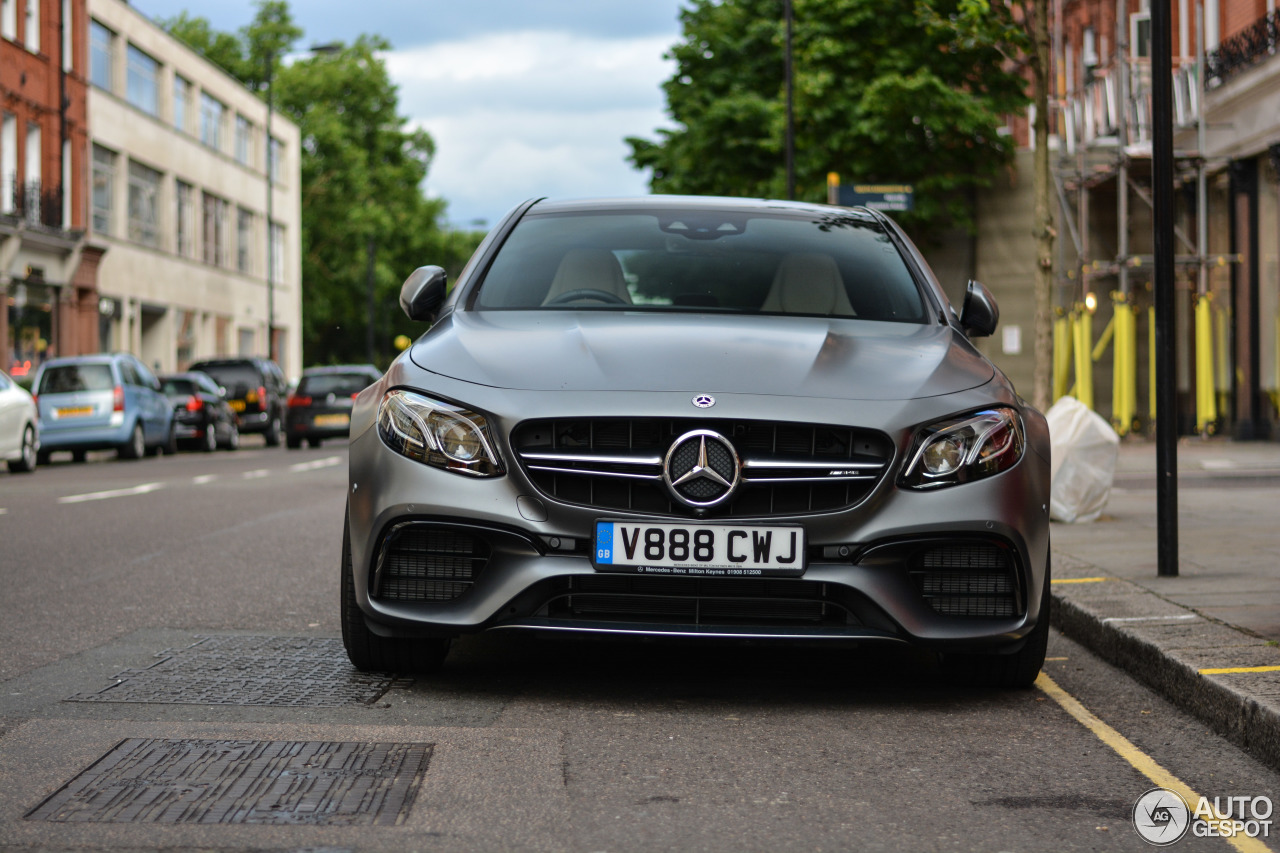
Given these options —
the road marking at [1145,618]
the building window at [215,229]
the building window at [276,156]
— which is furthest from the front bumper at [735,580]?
the building window at [276,156]

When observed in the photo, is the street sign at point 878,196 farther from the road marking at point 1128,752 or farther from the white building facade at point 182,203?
the white building facade at point 182,203

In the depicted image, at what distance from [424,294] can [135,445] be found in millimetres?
21440

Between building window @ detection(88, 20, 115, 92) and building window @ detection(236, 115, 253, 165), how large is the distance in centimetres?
1417

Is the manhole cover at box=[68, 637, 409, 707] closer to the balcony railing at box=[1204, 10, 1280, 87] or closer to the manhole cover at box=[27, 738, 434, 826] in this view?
the manhole cover at box=[27, 738, 434, 826]

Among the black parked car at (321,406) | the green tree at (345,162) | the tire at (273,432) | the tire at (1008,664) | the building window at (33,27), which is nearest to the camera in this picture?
the tire at (1008,664)

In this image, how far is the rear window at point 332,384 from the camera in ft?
104

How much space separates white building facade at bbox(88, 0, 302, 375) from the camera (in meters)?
45.6

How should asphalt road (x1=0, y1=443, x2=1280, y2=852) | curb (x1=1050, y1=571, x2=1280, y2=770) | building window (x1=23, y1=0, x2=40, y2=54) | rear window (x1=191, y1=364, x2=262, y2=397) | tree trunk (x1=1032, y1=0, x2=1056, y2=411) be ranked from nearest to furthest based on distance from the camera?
1. asphalt road (x1=0, y1=443, x2=1280, y2=852)
2. curb (x1=1050, y1=571, x2=1280, y2=770)
3. tree trunk (x1=1032, y1=0, x2=1056, y2=411)
4. rear window (x1=191, y1=364, x2=262, y2=397)
5. building window (x1=23, y1=0, x2=40, y2=54)

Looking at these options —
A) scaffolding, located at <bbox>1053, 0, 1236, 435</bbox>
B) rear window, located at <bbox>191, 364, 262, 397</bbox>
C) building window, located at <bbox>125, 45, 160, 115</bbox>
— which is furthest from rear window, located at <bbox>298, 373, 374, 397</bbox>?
building window, located at <bbox>125, 45, 160, 115</bbox>

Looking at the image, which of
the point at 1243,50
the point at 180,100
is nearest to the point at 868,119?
the point at 1243,50

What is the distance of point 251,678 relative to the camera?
5.43 metres

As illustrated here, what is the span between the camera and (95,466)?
24484mm

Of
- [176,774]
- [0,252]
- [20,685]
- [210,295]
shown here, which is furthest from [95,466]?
[210,295]

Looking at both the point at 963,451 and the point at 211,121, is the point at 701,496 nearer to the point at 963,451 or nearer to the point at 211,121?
the point at 963,451
